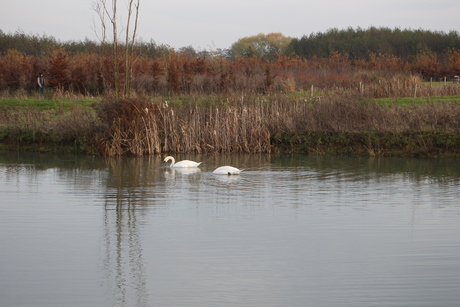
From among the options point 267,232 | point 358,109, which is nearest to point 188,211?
point 267,232

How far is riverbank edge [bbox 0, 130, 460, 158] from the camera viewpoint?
21859mm

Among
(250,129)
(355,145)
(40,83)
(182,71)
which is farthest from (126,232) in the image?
(182,71)

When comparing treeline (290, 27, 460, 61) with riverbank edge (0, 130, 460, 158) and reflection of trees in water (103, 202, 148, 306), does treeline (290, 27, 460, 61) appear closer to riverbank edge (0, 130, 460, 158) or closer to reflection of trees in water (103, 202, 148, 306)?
riverbank edge (0, 130, 460, 158)

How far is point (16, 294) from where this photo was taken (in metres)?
7.52

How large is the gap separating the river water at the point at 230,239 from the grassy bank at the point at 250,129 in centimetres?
505

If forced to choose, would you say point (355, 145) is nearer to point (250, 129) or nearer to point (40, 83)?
point (250, 129)

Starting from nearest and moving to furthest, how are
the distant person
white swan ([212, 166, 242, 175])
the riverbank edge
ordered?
white swan ([212, 166, 242, 175]), the riverbank edge, the distant person

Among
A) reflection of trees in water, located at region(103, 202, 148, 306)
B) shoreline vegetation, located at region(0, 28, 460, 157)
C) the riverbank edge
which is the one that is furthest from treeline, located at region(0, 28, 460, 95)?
reflection of trees in water, located at region(103, 202, 148, 306)

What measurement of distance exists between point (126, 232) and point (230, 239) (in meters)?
1.75

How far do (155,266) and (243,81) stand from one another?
27296mm

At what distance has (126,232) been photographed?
10570mm

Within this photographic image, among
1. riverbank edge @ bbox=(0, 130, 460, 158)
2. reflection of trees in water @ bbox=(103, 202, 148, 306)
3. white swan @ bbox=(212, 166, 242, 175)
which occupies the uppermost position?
riverbank edge @ bbox=(0, 130, 460, 158)

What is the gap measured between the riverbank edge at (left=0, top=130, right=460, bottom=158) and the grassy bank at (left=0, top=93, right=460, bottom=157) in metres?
0.03

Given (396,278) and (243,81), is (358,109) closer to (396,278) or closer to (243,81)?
(243,81)
